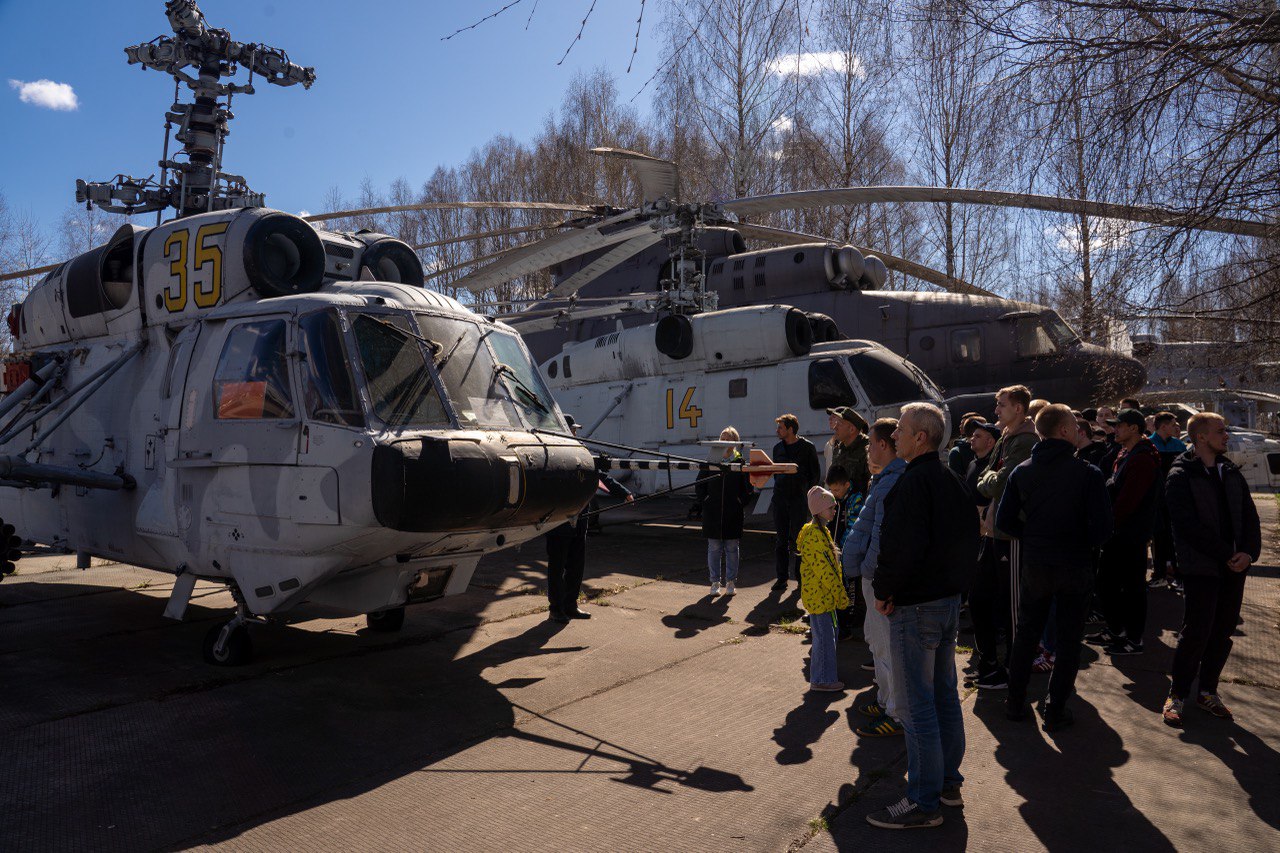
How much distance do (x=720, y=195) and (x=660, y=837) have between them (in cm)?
2701

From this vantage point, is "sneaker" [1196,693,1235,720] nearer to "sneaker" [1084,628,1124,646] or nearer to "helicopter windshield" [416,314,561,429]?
"sneaker" [1084,628,1124,646]

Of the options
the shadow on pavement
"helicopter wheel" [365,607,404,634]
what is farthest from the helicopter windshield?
the shadow on pavement

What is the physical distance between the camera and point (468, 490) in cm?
499

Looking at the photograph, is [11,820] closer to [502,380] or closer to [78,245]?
[502,380]

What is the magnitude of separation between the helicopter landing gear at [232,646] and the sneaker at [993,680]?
4.73m

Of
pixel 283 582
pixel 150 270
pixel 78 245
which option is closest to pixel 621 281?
pixel 150 270

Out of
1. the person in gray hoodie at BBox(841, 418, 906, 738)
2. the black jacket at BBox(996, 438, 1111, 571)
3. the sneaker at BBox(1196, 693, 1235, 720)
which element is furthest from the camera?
the sneaker at BBox(1196, 693, 1235, 720)

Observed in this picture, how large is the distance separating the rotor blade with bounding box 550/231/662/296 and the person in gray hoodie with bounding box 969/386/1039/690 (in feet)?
25.6

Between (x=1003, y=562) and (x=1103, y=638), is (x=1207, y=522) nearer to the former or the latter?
(x=1003, y=562)

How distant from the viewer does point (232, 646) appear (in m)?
5.89

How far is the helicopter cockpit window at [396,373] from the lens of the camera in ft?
17.7

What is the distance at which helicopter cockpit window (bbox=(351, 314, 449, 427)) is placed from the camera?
539 centimetres

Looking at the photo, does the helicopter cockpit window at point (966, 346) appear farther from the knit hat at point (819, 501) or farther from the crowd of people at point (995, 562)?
the knit hat at point (819, 501)

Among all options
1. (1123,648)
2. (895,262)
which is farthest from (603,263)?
(1123,648)
